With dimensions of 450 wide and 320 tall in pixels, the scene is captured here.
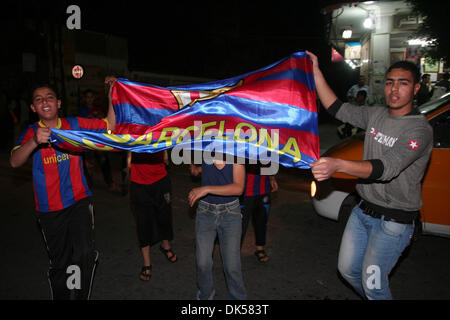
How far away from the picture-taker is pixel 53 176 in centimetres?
331

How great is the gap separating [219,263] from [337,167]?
8.81 feet

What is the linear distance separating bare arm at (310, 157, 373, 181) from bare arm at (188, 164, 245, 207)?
79 cm

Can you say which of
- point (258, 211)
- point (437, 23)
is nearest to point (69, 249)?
point (258, 211)

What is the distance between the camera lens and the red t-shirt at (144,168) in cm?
429

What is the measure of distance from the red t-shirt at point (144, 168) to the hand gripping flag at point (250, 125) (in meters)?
1.00

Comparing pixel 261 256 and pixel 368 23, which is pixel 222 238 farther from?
pixel 368 23

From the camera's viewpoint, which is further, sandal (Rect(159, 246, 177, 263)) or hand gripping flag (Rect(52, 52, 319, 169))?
sandal (Rect(159, 246, 177, 263))

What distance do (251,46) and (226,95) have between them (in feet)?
110

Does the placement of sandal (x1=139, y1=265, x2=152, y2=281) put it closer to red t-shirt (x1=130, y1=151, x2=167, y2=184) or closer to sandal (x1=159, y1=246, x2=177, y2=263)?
sandal (x1=159, y1=246, x2=177, y2=263)

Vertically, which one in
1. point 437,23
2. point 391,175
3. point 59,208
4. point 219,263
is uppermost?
point 437,23

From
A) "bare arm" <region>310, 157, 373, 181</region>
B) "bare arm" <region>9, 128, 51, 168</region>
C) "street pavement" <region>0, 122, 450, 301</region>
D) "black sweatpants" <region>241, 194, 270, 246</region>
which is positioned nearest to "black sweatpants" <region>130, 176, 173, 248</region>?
"street pavement" <region>0, 122, 450, 301</region>

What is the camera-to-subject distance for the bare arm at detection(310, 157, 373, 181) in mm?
2527

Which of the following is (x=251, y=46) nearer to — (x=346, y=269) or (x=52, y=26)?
(x=52, y=26)

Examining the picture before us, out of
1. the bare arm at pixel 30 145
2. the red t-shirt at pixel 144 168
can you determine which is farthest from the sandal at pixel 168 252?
the bare arm at pixel 30 145
